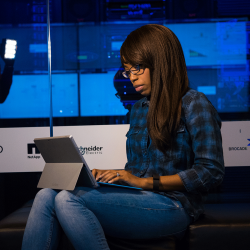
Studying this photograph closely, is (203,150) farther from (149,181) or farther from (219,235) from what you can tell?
(219,235)

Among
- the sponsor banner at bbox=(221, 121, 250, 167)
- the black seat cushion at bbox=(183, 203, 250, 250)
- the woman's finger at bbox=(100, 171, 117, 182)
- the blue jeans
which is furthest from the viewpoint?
the sponsor banner at bbox=(221, 121, 250, 167)

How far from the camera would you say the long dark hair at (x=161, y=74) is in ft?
3.97

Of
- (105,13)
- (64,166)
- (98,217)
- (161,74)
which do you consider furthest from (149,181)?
(105,13)

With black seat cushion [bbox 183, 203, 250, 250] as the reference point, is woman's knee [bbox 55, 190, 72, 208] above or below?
above

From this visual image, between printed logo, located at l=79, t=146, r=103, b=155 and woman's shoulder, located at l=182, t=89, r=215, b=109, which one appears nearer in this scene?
woman's shoulder, located at l=182, t=89, r=215, b=109

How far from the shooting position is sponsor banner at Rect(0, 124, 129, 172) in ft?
7.69

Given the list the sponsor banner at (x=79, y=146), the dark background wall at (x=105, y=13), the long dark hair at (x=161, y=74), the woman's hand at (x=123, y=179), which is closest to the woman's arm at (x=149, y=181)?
the woman's hand at (x=123, y=179)

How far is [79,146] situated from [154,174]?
120cm

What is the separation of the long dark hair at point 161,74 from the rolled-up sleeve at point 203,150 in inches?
2.9

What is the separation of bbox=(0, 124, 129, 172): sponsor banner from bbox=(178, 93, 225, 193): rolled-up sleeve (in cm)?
120

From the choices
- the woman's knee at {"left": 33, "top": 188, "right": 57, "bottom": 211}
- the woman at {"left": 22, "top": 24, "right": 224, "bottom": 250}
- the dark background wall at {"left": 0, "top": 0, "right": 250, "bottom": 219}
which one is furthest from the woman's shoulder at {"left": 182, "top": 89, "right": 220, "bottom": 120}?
the dark background wall at {"left": 0, "top": 0, "right": 250, "bottom": 219}

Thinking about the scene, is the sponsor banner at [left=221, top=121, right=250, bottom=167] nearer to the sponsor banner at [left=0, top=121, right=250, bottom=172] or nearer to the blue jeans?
the sponsor banner at [left=0, top=121, right=250, bottom=172]

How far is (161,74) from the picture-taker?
1259mm

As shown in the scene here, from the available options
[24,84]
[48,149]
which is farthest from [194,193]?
[24,84]
